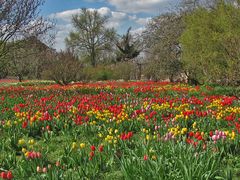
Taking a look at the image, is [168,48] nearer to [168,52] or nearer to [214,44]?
[168,52]

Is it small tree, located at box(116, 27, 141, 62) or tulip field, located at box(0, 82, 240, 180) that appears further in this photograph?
small tree, located at box(116, 27, 141, 62)

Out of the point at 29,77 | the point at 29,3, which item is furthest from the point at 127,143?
the point at 29,77

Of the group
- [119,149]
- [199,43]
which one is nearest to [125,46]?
[199,43]

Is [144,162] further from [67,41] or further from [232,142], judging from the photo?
[67,41]

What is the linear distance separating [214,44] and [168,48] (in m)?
7.90

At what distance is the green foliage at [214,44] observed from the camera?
12.8m

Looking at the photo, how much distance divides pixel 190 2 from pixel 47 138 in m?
25.4

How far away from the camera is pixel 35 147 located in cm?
573

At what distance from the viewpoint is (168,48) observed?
26312mm

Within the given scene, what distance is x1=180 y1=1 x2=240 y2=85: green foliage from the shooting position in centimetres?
1275

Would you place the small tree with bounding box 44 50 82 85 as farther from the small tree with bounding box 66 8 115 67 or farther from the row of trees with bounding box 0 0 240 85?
the small tree with bounding box 66 8 115 67

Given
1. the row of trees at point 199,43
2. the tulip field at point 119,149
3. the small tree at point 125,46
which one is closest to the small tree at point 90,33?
the small tree at point 125,46

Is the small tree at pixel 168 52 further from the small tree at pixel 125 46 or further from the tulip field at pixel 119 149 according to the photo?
the small tree at pixel 125 46

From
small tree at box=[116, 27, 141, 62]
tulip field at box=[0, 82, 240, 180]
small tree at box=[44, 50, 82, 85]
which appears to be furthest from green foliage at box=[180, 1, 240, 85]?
Answer: small tree at box=[116, 27, 141, 62]
